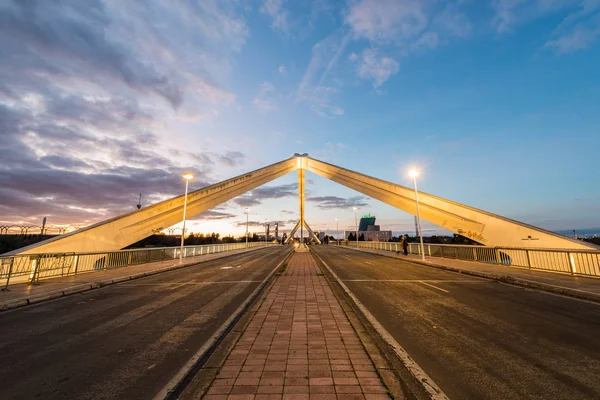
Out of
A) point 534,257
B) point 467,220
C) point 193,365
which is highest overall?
point 467,220

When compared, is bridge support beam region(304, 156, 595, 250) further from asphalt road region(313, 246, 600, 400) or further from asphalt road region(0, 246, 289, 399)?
asphalt road region(0, 246, 289, 399)

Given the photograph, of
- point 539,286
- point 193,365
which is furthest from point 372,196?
point 193,365

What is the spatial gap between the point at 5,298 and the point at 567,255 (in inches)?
917

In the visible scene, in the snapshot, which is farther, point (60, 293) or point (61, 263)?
point (61, 263)

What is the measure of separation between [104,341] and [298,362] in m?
4.01

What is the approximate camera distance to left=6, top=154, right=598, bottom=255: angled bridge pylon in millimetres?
19250

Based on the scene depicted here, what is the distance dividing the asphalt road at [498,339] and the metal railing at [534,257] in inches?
223

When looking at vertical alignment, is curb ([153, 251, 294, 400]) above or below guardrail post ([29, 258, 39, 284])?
below

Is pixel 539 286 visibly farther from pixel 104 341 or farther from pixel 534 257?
pixel 104 341

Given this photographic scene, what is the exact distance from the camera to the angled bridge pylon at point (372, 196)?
19.2 meters

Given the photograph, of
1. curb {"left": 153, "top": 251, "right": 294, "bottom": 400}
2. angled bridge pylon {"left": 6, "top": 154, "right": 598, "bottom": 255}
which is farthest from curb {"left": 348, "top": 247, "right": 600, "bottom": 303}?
curb {"left": 153, "top": 251, "right": 294, "bottom": 400}

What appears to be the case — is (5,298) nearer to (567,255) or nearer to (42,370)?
(42,370)

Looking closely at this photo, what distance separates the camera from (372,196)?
38.5 metres

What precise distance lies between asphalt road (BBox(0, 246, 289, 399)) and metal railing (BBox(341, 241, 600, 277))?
50.0 ft
